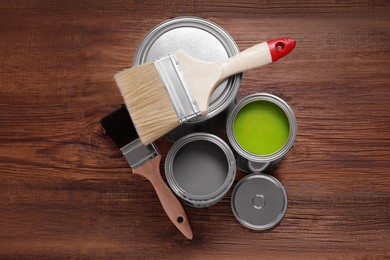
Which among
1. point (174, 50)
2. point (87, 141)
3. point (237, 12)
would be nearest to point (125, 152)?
point (87, 141)

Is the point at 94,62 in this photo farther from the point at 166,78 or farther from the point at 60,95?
the point at 166,78

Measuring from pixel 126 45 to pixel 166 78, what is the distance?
0.86 feet

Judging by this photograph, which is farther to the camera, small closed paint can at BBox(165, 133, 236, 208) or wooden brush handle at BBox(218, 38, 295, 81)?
small closed paint can at BBox(165, 133, 236, 208)

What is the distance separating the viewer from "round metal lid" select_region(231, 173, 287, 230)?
1.18 m

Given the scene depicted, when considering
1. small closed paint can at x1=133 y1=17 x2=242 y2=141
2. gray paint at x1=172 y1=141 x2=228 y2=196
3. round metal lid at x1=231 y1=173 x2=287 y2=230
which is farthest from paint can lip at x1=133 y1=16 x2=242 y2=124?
round metal lid at x1=231 y1=173 x2=287 y2=230

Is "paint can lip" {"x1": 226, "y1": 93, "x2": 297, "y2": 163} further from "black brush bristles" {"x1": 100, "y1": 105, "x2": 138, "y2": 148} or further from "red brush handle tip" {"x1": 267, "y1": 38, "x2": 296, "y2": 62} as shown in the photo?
"black brush bristles" {"x1": 100, "y1": 105, "x2": 138, "y2": 148}

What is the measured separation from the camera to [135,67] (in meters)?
1.01

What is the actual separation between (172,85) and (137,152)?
0.64ft

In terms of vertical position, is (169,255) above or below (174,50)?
below

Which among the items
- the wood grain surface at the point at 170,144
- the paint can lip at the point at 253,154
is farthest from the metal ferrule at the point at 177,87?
the wood grain surface at the point at 170,144

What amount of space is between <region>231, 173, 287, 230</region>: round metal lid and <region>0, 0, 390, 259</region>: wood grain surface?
24mm

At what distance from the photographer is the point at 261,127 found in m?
1.12

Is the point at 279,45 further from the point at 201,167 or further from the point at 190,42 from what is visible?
the point at 201,167

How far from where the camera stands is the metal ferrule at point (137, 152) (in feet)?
3.68
